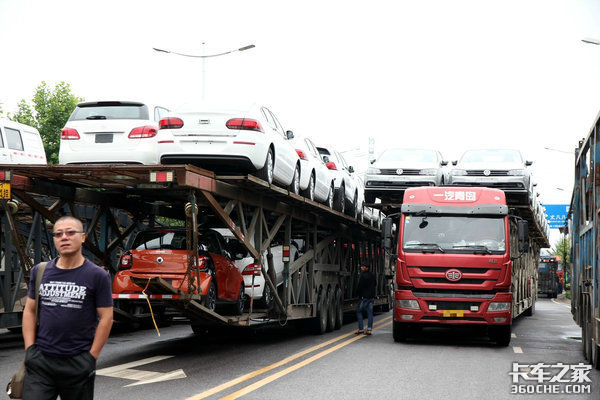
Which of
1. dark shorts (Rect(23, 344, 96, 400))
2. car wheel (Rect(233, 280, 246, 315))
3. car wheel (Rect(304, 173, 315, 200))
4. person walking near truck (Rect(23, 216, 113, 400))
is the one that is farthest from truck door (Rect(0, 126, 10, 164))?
dark shorts (Rect(23, 344, 96, 400))

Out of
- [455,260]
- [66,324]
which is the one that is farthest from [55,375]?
[455,260]

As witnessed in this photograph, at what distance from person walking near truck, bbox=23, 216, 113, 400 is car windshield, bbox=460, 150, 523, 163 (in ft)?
51.4

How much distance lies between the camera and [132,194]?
14.3 m

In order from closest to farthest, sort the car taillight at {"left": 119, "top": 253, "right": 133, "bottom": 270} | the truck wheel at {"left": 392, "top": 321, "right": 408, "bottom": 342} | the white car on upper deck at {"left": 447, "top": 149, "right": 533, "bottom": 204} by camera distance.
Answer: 1. the car taillight at {"left": 119, "top": 253, "right": 133, "bottom": 270}
2. the truck wheel at {"left": 392, "top": 321, "right": 408, "bottom": 342}
3. the white car on upper deck at {"left": 447, "top": 149, "right": 533, "bottom": 204}

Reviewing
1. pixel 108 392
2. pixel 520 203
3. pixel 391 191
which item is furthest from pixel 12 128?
pixel 520 203

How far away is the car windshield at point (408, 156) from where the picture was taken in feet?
64.0

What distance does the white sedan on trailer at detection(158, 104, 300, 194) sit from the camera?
1201 centimetres

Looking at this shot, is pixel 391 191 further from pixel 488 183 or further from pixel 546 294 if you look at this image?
pixel 546 294

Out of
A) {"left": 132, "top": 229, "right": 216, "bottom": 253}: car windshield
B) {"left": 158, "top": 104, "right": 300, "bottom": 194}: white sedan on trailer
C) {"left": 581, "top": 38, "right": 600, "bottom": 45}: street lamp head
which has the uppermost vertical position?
{"left": 581, "top": 38, "right": 600, "bottom": 45}: street lamp head

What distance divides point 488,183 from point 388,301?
28.5 ft

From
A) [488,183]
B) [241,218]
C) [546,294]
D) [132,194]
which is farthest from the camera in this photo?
[546,294]

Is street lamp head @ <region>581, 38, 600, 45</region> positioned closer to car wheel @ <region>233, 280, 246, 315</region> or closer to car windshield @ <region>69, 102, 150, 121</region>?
car wheel @ <region>233, 280, 246, 315</region>

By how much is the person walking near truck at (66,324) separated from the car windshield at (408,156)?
1499 centimetres

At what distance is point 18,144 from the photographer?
17.3 meters
